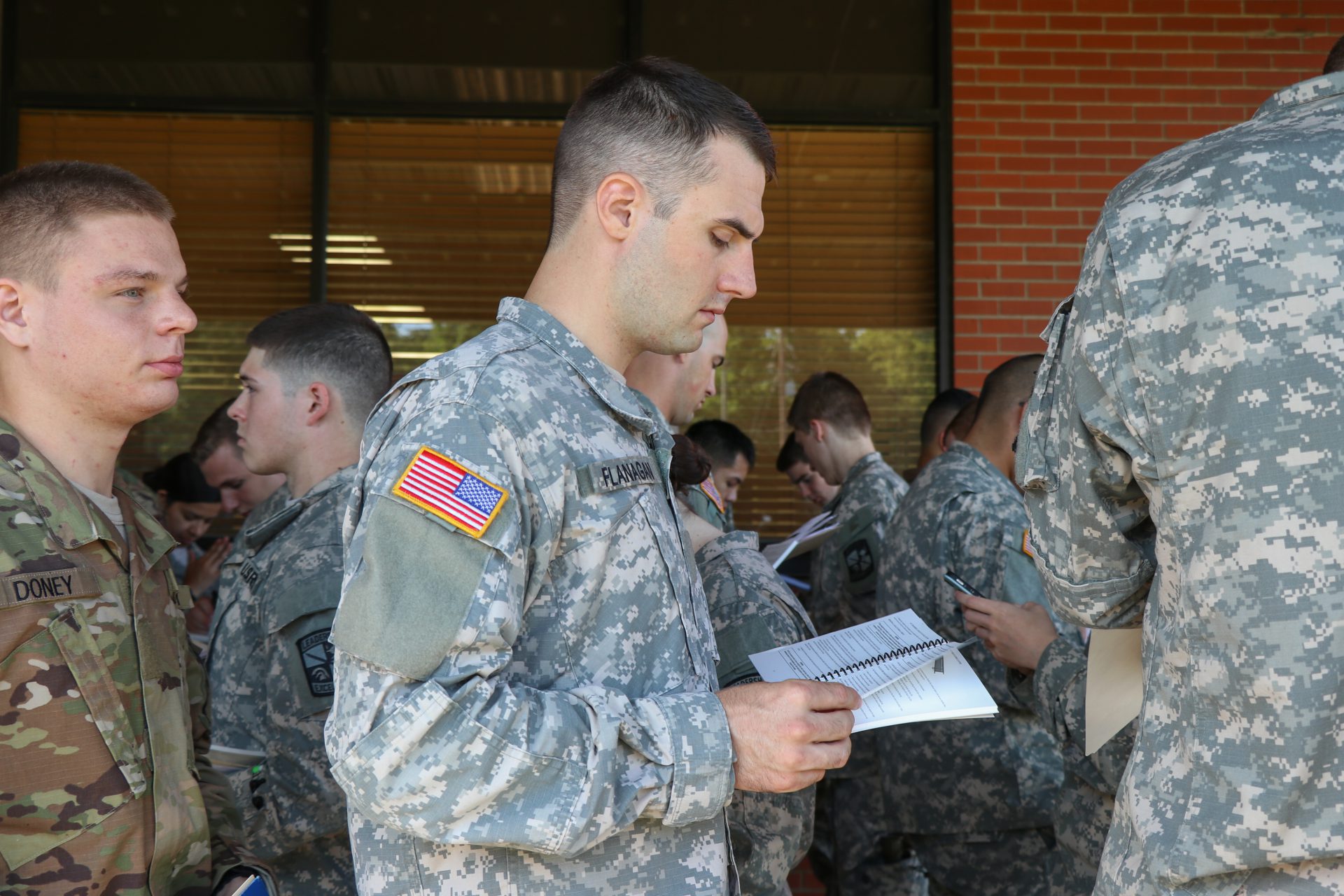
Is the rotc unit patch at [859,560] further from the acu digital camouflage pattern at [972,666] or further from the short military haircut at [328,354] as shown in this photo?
the short military haircut at [328,354]

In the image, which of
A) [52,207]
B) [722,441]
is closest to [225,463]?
[722,441]

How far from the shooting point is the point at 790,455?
5656 millimetres

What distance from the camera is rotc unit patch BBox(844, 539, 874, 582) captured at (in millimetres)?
4668

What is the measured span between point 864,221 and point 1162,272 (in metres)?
4.44

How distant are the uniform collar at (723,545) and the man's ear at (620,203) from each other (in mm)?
1033

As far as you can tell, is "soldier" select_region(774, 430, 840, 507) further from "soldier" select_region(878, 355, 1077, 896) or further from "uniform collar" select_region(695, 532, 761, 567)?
"uniform collar" select_region(695, 532, 761, 567)

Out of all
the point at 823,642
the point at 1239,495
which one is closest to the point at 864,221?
the point at 823,642

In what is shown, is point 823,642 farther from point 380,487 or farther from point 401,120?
point 401,120

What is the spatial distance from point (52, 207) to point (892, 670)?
1.43 metres

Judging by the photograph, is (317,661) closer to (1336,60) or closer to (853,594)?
(1336,60)

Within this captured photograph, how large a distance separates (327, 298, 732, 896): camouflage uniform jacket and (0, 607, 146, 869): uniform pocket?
0.44m

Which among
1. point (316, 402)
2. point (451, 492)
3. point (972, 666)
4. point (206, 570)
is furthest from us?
point (206, 570)

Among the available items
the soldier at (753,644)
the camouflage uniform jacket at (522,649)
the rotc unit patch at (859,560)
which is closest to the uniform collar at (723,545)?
the soldier at (753,644)

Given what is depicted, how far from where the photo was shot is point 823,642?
1962 mm
